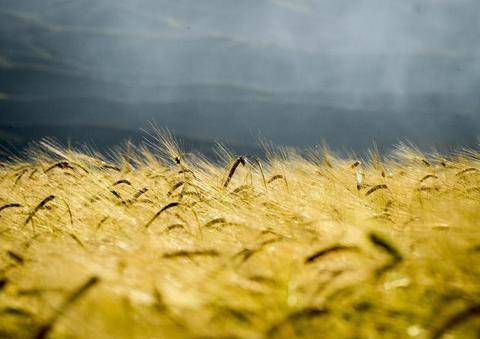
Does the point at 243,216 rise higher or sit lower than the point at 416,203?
lower

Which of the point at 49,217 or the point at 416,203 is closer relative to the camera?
the point at 416,203

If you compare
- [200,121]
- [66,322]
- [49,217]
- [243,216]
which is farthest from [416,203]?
[200,121]

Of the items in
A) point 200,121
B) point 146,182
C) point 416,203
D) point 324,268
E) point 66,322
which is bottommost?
point 66,322

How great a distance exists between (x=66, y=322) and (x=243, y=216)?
0.59m

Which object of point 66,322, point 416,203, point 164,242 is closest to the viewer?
point 66,322

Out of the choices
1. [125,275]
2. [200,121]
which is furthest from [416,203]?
[200,121]

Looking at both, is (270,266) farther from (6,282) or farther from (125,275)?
(6,282)

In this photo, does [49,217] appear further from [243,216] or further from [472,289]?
[472,289]

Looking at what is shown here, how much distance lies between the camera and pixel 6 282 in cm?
82

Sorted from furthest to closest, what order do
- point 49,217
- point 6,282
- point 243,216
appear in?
point 49,217 < point 243,216 < point 6,282

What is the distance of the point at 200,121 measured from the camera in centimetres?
8200

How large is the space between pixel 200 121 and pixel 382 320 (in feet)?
Result: 269

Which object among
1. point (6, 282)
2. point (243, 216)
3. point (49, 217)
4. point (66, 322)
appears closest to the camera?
point (66, 322)

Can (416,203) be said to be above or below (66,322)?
above
